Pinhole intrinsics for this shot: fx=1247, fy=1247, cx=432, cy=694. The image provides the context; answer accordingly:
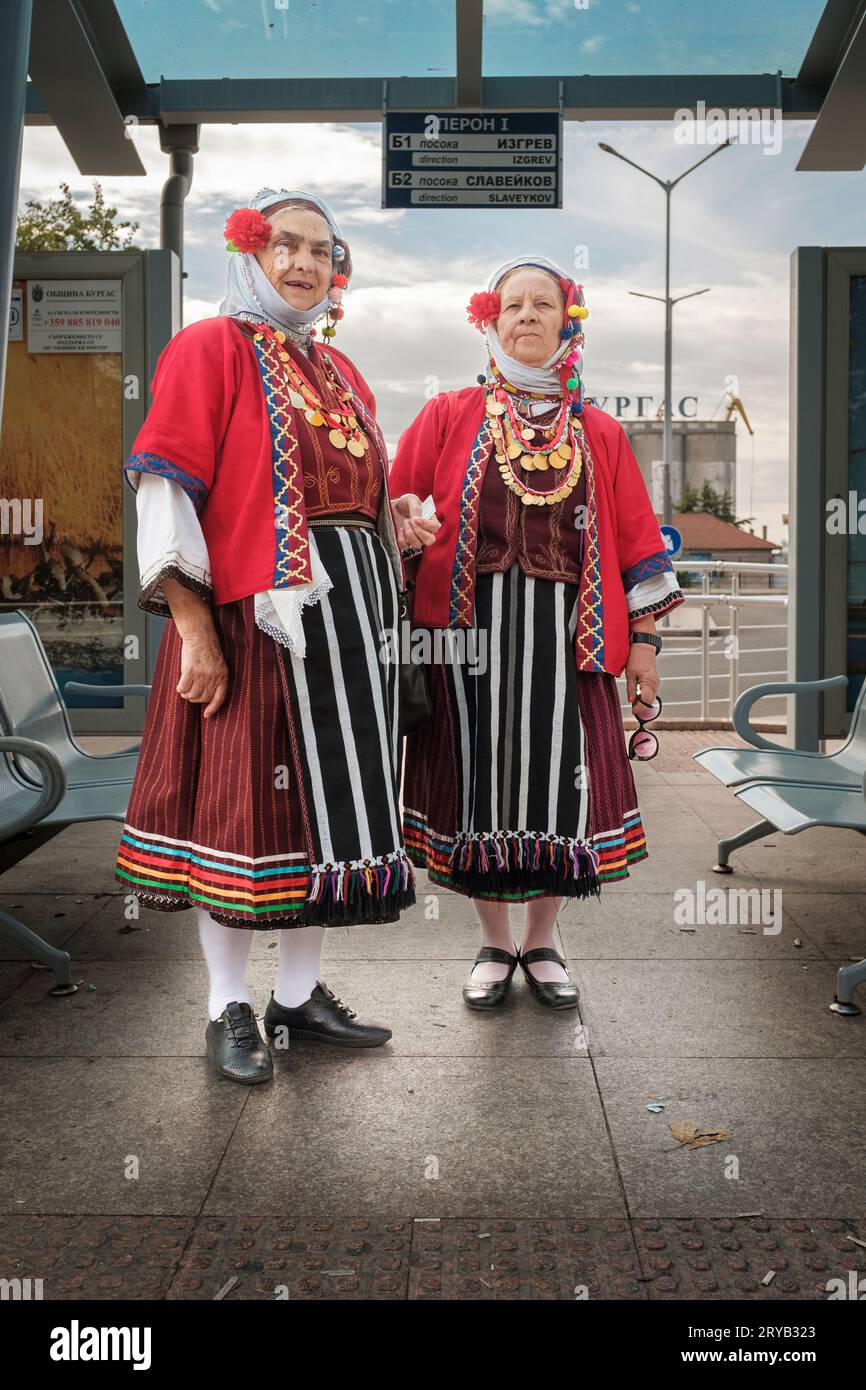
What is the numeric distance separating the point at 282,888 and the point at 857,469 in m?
4.74

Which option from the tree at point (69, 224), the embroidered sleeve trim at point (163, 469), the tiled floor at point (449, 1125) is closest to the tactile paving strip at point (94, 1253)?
the tiled floor at point (449, 1125)

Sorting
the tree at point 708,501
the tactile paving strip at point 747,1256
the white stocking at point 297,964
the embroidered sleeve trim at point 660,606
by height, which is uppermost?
the tree at point 708,501

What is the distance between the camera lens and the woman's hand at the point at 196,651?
291cm

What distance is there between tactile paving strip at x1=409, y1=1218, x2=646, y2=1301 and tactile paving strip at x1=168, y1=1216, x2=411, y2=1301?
46 millimetres

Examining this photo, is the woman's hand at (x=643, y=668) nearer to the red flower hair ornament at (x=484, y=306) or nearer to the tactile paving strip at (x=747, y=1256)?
the red flower hair ornament at (x=484, y=306)

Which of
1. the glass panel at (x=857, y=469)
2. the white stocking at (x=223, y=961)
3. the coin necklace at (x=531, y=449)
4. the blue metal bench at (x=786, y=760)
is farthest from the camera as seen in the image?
the glass panel at (x=857, y=469)

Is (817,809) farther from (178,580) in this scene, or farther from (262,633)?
(178,580)

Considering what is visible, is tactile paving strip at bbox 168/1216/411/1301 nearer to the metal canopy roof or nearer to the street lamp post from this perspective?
the metal canopy roof

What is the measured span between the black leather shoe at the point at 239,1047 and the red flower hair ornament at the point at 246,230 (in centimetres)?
185

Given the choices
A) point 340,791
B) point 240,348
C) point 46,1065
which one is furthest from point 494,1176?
point 240,348

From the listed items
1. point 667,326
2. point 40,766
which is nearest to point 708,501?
point 667,326

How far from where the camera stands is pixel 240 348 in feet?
9.78

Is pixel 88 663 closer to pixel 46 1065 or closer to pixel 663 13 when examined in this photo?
pixel 46 1065
